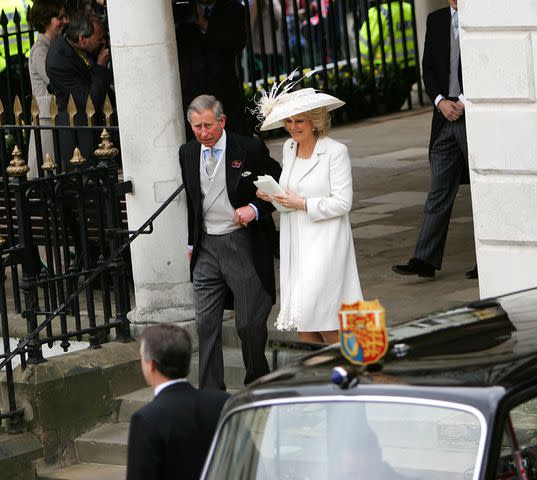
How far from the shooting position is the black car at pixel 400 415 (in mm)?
4484

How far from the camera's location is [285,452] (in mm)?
4875

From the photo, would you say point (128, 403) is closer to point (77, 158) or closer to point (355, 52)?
point (77, 158)

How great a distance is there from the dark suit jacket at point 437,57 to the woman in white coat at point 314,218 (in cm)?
224

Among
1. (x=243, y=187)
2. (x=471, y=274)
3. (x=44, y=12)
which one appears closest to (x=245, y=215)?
(x=243, y=187)

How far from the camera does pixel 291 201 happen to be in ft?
25.8

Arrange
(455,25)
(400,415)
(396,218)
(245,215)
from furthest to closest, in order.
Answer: (396,218) < (455,25) < (245,215) < (400,415)

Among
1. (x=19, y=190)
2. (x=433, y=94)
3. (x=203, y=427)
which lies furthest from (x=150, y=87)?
(x=203, y=427)

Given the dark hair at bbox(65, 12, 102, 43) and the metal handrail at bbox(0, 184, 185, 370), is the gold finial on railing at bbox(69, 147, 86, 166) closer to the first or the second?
the metal handrail at bbox(0, 184, 185, 370)

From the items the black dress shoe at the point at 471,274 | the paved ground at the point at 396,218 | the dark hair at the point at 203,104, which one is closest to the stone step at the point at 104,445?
the paved ground at the point at 396,218

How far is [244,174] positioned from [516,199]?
5.63 ft

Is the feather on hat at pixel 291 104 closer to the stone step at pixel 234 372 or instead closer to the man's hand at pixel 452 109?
the stone step at pixel 234 372

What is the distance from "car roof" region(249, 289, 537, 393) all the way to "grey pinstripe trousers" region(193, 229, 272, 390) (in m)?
2.79

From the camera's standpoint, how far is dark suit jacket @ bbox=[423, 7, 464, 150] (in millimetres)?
9984

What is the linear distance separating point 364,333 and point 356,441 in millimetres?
354
